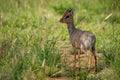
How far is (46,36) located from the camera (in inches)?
328

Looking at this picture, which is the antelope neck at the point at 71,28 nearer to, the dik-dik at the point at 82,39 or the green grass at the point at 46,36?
the dik-dik at the point at 82,39

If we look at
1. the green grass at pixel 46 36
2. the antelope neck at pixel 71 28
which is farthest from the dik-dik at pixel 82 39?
the green grass at pixel 46 36

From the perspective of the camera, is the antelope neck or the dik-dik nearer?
the dik-dik

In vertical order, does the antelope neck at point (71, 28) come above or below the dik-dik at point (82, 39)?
above

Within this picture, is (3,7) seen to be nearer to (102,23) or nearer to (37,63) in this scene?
(102,23)

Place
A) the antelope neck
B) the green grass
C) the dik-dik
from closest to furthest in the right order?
the green grass < the dik-dik < the antelope neck

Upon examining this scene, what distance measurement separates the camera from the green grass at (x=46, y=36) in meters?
7.11

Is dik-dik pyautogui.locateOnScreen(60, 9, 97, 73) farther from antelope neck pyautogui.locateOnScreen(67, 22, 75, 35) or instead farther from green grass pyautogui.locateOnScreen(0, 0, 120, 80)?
green grass pyautogui.locateOnScreen(0, 0, 120, 80)

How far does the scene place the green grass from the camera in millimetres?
7113

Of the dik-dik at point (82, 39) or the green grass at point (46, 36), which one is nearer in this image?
the green grass at point (46, 36)

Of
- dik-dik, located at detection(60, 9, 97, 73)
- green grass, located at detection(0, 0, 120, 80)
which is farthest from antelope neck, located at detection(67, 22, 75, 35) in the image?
green grass, located at detection(0, 0, 120, 80)

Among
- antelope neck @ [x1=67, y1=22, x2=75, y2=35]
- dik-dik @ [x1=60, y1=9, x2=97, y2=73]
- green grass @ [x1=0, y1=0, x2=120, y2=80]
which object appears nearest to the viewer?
green grass @ [x1=0, y1=0, x2=120, y2=80]

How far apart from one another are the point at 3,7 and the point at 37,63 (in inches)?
187

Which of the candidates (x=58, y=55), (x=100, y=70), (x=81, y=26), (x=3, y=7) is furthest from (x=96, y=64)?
(x=3, y=7)
